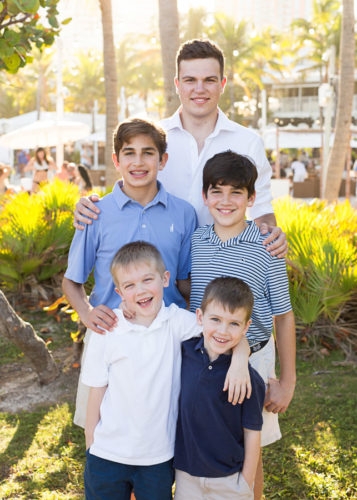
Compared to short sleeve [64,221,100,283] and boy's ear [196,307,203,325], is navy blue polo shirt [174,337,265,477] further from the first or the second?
short sleeve [64,221,100,283]

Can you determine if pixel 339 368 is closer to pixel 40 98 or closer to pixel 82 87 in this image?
pixel 40 98

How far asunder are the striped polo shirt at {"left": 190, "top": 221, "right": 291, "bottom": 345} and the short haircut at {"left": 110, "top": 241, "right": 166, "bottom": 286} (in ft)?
0.83

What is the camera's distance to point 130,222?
2754mm

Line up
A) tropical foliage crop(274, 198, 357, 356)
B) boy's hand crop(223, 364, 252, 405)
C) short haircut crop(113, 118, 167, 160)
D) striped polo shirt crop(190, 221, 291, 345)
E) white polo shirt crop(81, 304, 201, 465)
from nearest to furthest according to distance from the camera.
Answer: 1. boy's hand crop(223, 364, 252, 405)
2. white polo shirt crop(81, 304, 201, 465)
3. striped polo shirt crop(190, 221, 291, 345)
4. short haircut crop(113, 118, 167, 160)
5. tropical foliage crop(274, 198, 357, 356)

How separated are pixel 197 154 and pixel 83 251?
85 centimetres

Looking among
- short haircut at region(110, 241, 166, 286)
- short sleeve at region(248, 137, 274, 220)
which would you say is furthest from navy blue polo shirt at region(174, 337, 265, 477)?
short sleeve at region(248, 137, 274, 220)

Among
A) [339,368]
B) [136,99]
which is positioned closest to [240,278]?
[339,368]

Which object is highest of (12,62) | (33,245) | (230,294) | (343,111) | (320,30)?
(320,30)

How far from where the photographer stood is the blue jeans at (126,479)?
240cm

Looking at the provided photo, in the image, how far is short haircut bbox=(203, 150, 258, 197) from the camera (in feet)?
8.55

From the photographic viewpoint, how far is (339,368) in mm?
5766

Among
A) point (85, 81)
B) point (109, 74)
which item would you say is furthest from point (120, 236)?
point (85, 81)

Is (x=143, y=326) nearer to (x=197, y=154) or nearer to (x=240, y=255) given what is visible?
(x=240, y=255)

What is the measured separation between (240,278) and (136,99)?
64.3 m
